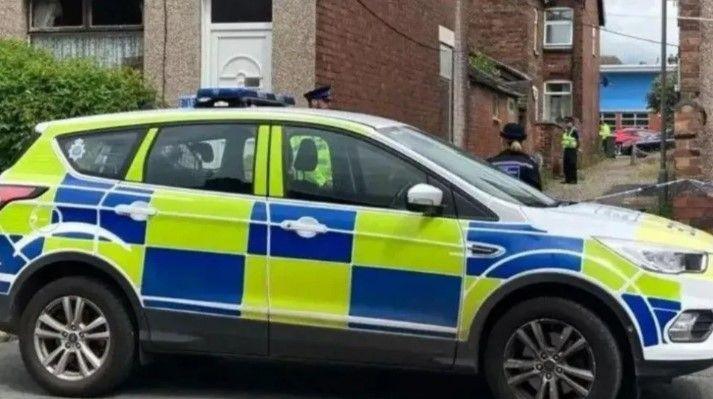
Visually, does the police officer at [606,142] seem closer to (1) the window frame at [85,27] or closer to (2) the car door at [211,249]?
(1) the window frame at [85,27]

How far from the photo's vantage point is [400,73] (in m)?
18.0

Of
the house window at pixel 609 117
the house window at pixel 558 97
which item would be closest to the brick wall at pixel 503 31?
the house window at pixel 558 97

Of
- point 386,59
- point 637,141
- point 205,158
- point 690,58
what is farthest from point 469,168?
point 637,141

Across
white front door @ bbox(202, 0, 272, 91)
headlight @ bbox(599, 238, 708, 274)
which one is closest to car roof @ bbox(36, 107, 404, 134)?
headlight @ bbox(599, 238, 708, 274)

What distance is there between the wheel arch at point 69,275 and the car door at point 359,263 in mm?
842

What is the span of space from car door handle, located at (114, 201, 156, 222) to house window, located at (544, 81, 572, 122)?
3274cm

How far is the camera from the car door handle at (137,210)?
23.7ft

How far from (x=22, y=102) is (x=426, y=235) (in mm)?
7436

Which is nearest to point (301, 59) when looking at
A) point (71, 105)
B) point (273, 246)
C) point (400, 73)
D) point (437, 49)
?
point (71, 105)

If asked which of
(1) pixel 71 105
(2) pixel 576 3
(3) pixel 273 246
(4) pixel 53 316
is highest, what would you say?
(2) pixel 576 3

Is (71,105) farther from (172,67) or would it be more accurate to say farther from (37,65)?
(172,67)

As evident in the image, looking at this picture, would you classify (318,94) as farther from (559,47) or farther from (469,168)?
(559,47)

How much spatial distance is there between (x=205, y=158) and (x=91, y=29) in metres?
8.42

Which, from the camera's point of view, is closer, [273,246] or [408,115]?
[273,246]
